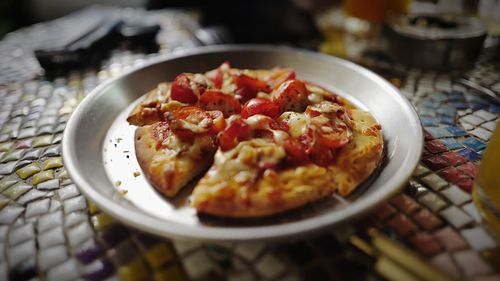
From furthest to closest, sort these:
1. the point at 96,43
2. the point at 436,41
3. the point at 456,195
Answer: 1. the point at 96,43
2. the point at 436,41
3. the point at 456,195

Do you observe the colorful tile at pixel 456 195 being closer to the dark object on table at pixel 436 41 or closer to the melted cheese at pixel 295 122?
the melted cheese at pixel 295 122

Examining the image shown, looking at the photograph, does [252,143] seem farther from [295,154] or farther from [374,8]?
[374,8]

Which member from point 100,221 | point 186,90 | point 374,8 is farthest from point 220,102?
point 374,8

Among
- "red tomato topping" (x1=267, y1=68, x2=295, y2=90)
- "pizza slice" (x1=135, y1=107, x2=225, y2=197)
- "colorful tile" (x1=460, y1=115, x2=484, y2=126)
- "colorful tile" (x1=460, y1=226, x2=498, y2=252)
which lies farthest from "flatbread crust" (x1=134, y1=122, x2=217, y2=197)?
"colorful tile" (x1=460, y1=115, x2=484, y2=126)

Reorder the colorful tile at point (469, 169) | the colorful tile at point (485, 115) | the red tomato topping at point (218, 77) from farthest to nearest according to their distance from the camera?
the red tomato topping at point (218, 77)
the colorful tile at point (485, 115)
the colorful tile at point (469, 169)

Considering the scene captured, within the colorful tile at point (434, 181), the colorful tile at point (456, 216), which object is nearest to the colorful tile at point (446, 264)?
the colorful tile at point (456, 216)
